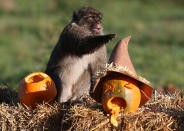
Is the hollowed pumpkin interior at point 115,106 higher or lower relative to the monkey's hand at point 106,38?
lower

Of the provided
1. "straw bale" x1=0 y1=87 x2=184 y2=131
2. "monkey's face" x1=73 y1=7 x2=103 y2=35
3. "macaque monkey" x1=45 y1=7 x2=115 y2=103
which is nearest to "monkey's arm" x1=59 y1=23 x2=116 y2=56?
"macaque monkey" x1=45 y1=7 x2=115 y2=103

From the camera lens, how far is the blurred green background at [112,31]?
34.4ft

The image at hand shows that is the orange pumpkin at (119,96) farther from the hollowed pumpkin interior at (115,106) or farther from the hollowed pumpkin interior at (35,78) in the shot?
the hollowed pumpkin interior at (35,78)

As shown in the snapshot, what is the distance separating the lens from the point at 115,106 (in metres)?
4.32

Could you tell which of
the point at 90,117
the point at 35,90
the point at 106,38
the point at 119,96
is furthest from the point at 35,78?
the point at 119,96

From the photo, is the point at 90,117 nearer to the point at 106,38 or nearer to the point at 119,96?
the point at 119,96

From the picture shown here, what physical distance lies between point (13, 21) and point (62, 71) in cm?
1440

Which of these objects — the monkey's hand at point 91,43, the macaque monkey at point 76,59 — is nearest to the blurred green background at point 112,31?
the macaque monkey at point 76,59

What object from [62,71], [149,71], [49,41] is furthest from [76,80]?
[149,71]

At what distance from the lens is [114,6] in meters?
24.0

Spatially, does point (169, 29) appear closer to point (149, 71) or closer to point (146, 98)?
point (149, 71)

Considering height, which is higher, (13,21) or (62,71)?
(13,21)

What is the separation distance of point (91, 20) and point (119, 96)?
233 centimetres

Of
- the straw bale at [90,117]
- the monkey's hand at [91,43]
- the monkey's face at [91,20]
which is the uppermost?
the monkey's face at [91,20]
